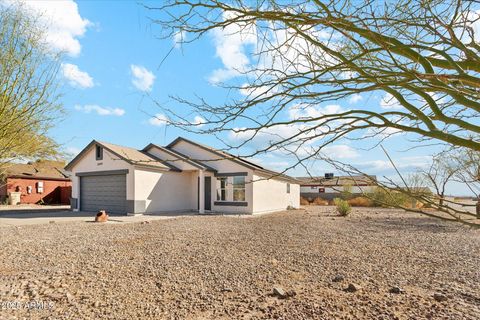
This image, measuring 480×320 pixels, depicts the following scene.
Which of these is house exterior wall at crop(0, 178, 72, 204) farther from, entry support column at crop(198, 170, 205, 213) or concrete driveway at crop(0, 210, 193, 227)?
entry support column at crop(198, 170, 205, 213)

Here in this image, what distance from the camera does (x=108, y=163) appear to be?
18844 millimetres

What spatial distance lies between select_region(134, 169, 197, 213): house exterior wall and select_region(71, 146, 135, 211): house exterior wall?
449mm

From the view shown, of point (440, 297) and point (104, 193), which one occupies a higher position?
point (104, 193)

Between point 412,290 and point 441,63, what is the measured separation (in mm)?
4272

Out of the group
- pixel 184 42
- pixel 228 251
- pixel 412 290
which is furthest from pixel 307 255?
pixel 184 42

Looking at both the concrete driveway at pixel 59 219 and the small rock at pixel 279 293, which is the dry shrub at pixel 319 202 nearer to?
the concrete driveway at pixel 59 219

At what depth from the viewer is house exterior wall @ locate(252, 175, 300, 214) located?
1942 centimetres

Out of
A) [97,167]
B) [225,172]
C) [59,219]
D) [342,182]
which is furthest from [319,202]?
[342,182]

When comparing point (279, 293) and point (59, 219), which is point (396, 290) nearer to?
point (279, 293)

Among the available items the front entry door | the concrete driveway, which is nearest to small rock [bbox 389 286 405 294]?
the concrete driveway

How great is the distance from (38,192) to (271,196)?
22.4 m

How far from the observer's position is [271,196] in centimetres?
2228

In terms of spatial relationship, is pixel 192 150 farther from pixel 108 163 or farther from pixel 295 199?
pixel 295 199

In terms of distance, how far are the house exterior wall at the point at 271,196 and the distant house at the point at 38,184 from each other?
1929 cm
